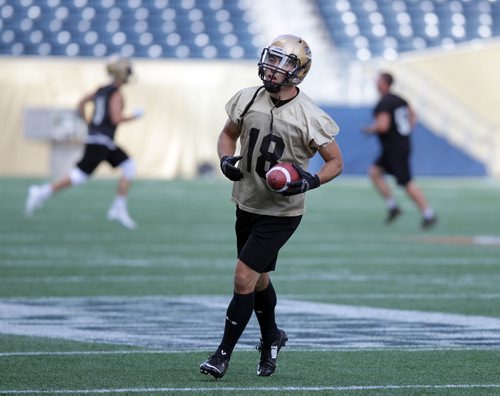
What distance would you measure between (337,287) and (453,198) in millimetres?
13891

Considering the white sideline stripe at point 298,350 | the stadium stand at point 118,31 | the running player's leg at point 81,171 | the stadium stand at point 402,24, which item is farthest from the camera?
the stadium stand at point 402,24

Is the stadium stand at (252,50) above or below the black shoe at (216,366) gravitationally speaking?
below

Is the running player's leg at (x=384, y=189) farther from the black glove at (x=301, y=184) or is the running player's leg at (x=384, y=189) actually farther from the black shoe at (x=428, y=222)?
the black glove at (x=301, y=184)

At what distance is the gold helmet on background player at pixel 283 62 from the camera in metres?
5.68

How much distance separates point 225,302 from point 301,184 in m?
3.33

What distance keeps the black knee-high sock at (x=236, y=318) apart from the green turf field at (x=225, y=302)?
0.17m

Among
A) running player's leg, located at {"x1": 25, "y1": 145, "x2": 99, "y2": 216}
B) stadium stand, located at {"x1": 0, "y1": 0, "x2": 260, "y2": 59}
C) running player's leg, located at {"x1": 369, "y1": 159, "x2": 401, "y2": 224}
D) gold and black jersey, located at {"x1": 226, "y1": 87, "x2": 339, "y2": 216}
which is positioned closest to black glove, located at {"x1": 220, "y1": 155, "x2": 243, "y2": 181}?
gold and black jersey, located at {"x1": 226, "y1": 87, "x2": 339, "y2": 216}

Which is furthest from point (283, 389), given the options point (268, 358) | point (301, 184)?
point (301, 184)

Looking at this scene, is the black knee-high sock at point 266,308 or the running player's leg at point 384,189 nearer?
the black knee-high sock at point 266,308

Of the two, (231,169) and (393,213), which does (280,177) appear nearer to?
(231,169)

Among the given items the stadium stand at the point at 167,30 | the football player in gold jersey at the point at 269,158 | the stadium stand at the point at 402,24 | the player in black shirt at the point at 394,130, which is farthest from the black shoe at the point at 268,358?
the stadium stand at the point at 402,24

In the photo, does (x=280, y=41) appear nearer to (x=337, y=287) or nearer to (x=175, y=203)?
(x=337, y=287)

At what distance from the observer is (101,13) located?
126 ft

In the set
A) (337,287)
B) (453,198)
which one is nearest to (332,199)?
(453,198)
